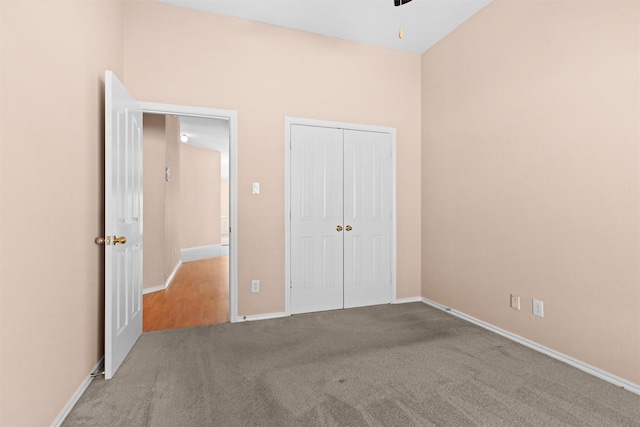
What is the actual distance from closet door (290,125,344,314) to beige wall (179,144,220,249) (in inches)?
196

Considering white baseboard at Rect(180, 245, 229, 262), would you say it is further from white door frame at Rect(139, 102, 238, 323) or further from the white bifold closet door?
the white bifold closet door

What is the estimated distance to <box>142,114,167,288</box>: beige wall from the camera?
4.45 meters

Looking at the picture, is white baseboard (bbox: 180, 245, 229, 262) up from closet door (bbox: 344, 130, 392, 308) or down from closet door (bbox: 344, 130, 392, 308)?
down

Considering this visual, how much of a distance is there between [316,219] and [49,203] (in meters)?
2.35

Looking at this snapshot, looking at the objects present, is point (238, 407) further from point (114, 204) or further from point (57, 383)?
point (114, 204)

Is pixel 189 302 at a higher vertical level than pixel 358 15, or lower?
lower

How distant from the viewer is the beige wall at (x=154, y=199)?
14.6ft

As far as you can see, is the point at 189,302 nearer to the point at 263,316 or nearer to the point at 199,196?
the point at 263,316

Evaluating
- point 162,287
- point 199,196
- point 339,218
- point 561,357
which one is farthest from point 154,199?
point 561,357

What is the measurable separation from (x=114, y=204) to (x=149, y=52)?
5.41 feet

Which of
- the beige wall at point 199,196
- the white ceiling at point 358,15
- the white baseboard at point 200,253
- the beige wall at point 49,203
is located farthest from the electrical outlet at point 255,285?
the beige wall at point 199,196

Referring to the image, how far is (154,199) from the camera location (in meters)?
4.52

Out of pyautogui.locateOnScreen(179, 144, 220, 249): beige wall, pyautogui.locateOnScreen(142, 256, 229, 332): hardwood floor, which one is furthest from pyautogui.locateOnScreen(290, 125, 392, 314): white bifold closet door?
pyautogui.locateOnScreen(179, 144, 220, 249): beige wall

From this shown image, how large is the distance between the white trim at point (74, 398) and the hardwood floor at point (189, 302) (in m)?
0.88
